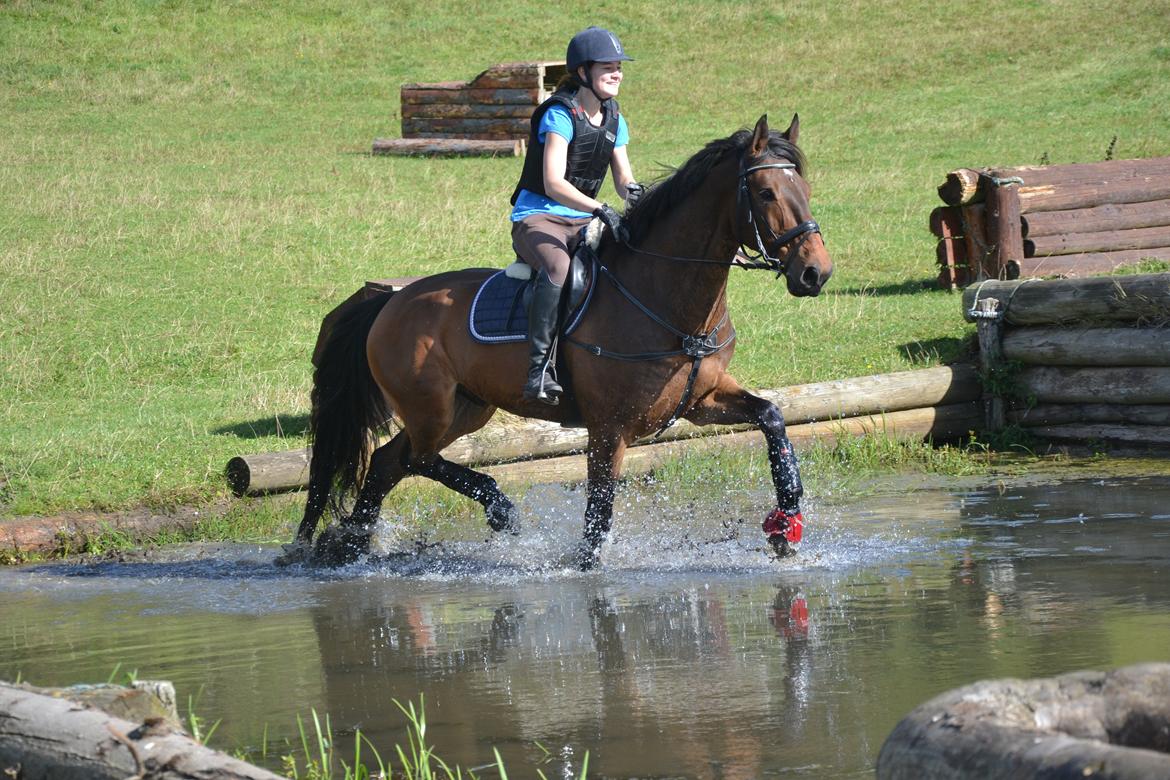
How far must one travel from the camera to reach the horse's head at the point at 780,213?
7164mm

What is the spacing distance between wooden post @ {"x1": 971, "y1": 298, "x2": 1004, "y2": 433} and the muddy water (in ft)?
5.81

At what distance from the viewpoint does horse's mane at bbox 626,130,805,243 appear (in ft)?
24.7

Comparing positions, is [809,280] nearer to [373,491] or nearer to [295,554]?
[373,491]

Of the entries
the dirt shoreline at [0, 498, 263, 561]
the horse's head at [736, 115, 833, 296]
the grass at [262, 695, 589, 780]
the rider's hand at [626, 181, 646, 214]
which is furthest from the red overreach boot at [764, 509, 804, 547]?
the dirt shoreline at [0, 498, 263, 561]

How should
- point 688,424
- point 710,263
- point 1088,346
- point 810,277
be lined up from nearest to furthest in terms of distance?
point 810,277 → point 710,263 → point 688,424 → point 1088,346

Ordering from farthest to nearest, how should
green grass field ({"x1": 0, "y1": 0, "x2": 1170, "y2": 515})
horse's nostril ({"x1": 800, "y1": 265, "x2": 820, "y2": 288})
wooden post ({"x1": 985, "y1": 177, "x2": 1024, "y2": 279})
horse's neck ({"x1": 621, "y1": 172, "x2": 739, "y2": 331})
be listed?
1. wooden post ({"x1": 985, "y1": 177, "x2": 1024, "y2": 279})
2. green grass field ({"x1": 0, "y1": 0, "x2": 1170, "y2": 515})
3. horse's neck ({"x1": 621, "y1": 172, "x2": 739, "y2": 331})
4. horse's nostril ({"x1": 800, "y1": 265, "x2": 820, "y2": 288})

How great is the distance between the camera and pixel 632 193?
8.20 m

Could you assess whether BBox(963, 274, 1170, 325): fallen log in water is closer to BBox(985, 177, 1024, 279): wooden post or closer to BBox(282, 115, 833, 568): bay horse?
BBox(985, 177, 1024, 279): wooden post

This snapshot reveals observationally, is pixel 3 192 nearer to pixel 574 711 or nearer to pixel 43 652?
pixel 43 652

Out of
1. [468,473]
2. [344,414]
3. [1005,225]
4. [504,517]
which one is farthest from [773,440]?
[1005,225]

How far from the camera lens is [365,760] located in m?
4.85

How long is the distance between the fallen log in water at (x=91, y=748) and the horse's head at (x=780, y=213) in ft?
13.9

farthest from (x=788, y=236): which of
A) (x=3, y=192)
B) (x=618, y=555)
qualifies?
(x=3, y=192)

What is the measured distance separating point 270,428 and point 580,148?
13.1ft
